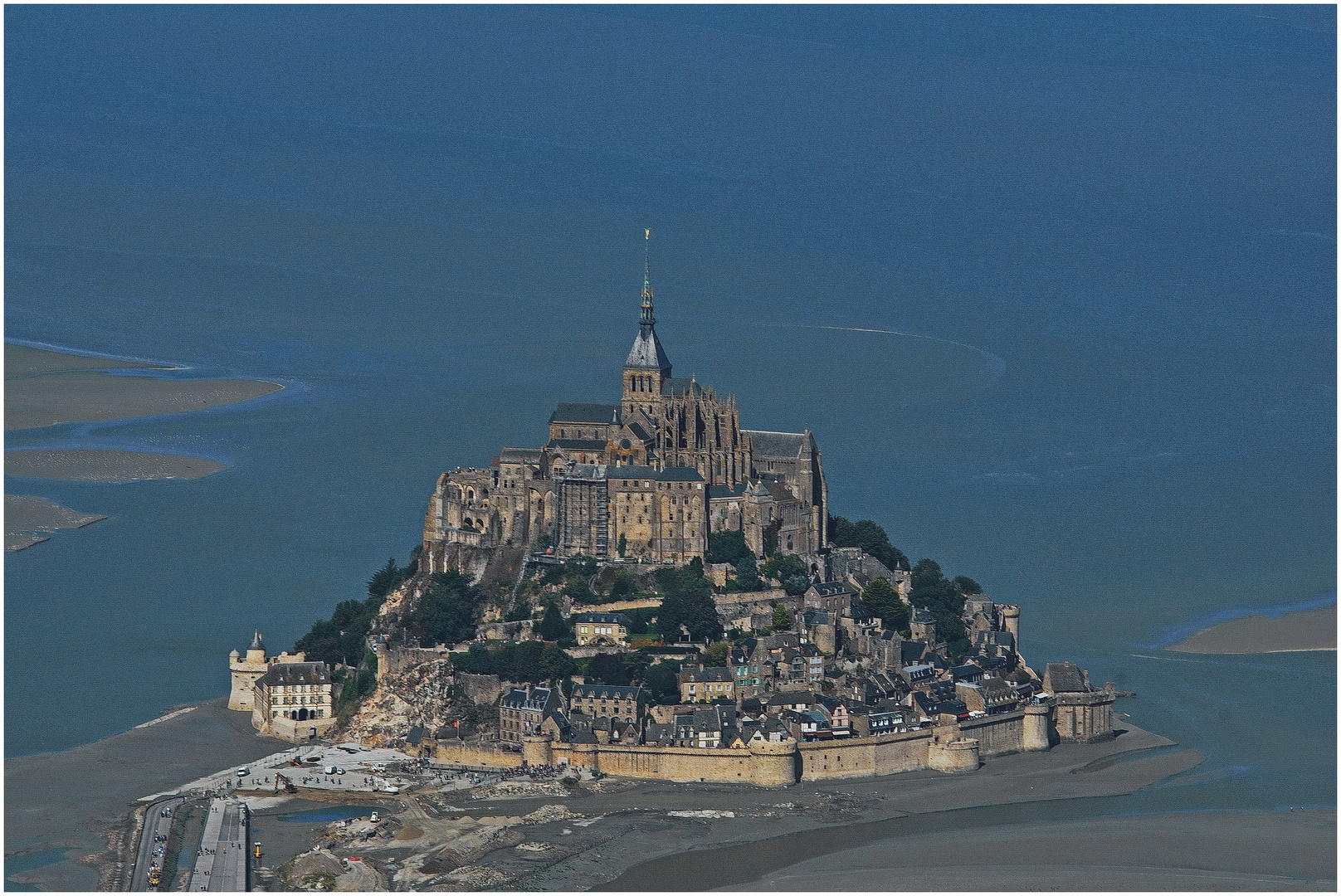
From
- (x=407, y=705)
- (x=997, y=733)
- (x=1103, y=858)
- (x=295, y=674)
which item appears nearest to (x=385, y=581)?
(x=295, y=674)

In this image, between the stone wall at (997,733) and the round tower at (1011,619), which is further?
the round tower at (1011,619)

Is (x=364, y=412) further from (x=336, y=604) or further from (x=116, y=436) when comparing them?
(x=336, y=604)

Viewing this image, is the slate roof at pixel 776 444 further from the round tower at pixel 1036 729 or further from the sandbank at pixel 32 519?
the sandbank at pixel 32 519

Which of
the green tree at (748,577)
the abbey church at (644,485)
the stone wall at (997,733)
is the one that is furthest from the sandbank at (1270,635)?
the green tree at (748,577)

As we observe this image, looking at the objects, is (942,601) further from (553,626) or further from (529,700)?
(529,700)

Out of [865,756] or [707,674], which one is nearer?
[865,756]

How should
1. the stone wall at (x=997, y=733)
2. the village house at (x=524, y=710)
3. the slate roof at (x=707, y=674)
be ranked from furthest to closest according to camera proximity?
1. the stone wall at (x=997, y=733)
2. the slate roof at (x=707, y=674)
3. the village house at (x=524, y=710)
